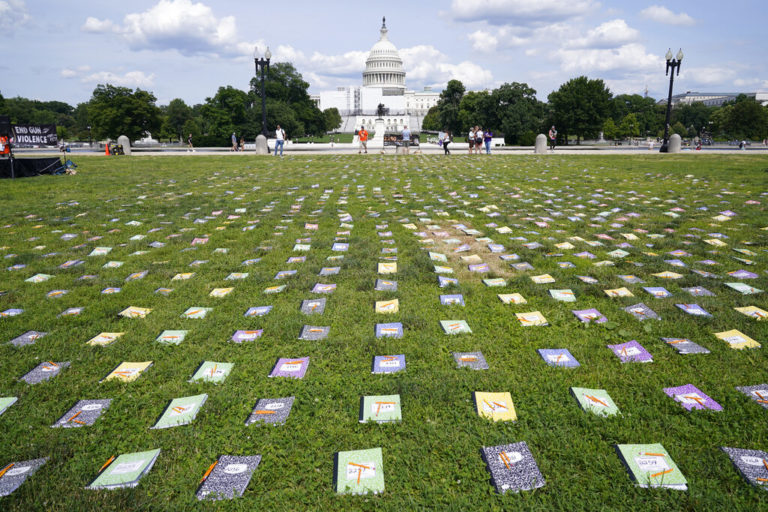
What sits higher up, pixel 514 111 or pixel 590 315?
pixel 514 111

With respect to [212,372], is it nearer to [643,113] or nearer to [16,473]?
[16,473]

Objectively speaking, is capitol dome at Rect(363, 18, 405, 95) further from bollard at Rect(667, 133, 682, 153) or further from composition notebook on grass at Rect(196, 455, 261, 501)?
composition notebook on grass at Rect(196, 455, 261, 501)

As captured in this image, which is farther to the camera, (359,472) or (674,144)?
(674,144)

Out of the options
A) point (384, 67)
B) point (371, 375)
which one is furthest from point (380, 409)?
point (384, 67)

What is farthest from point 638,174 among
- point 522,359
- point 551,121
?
point 551,121

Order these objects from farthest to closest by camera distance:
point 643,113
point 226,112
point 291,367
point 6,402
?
point 643,113 → point 226,112 → point 291,367 → point 6,402

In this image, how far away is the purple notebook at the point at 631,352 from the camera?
365cm

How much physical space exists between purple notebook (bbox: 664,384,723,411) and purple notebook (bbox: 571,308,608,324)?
1.10m

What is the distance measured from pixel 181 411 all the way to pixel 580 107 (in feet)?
233

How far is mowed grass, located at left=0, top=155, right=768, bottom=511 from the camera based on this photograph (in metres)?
2.50

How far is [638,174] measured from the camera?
15648 millimetres

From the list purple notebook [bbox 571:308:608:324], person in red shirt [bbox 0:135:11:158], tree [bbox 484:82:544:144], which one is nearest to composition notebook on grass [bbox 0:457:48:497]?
purple notebook [bbox 571:308:608:324]

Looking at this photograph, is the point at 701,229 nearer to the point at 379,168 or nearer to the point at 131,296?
the point at 131,296

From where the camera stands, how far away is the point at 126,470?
2.60 metres
